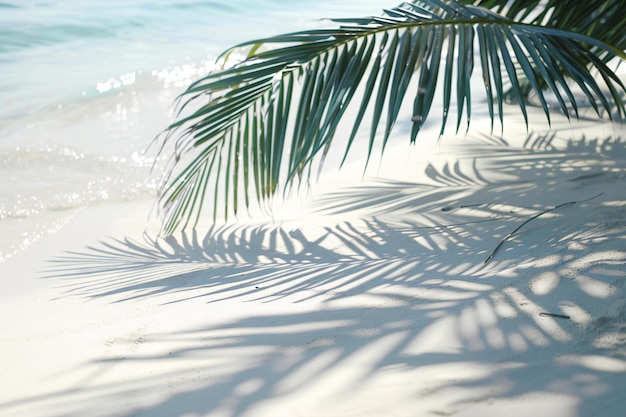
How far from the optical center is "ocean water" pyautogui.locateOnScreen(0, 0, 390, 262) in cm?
374

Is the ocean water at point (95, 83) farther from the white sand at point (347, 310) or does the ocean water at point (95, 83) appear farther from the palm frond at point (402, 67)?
the palm frond at point (402, 67)

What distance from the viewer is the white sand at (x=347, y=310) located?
1.39m

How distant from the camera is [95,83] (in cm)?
621

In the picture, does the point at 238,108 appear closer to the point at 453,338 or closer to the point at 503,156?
the point at 453,338

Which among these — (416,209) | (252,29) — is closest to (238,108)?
(416,209)

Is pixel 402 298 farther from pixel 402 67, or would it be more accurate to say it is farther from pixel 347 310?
pixel 402 67

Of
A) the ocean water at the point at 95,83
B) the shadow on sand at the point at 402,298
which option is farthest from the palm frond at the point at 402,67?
the ocean water at the point at 95,83

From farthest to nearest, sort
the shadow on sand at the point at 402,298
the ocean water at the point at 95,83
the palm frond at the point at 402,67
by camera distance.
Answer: the ocean water at the point at 95,83, the palm frond at the point at 402,67, the shadow on sand at the point at 402,298

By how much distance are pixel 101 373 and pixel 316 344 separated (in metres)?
0.46

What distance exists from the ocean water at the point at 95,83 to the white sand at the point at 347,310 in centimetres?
76

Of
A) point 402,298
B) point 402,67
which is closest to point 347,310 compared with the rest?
point 402,298

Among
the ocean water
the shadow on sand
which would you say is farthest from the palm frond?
the ocean water

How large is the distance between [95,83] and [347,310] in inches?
197

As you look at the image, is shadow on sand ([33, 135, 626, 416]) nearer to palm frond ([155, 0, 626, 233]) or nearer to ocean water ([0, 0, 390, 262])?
palm frond ([155, 0, 626, 233])
